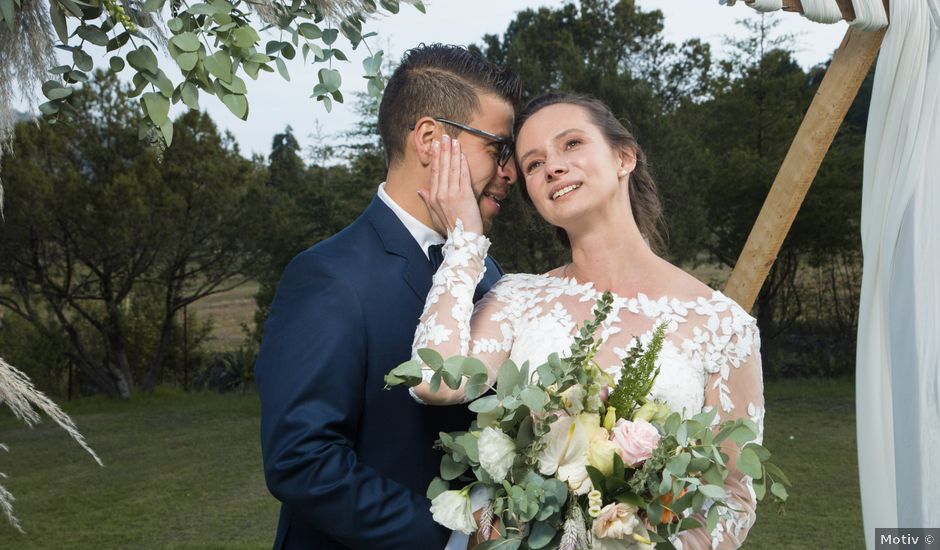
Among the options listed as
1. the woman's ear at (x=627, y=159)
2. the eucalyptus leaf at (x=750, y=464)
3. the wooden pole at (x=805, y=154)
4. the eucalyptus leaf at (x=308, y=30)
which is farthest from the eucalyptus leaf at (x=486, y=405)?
the eucalyptus leaf at (x=308, y=30)

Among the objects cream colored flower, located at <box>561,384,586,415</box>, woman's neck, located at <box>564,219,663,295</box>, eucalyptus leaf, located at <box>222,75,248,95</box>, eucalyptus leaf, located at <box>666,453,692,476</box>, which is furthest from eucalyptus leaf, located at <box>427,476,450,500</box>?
eucalyptus leaf, located at <box>222,75,248,95</box>

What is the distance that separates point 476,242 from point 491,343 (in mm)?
227

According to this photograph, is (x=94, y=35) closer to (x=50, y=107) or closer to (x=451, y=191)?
(x=50, y=107)

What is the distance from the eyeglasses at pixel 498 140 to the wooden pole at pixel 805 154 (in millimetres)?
724

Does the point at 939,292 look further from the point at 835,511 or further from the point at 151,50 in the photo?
the point at 835,511

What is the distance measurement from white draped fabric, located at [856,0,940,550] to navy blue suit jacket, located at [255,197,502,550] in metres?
1.07

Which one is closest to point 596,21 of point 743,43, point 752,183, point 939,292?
point 743,43

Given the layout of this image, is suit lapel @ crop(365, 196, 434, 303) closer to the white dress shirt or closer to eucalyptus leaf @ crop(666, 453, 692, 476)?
the white dress shirt

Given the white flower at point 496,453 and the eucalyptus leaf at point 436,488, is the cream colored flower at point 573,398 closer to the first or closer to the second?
the white flower at point 496,453

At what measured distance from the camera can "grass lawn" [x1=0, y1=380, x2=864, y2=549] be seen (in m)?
7.00

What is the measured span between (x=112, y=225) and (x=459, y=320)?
12.3m

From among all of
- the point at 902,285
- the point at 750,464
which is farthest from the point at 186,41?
the point at 902,285

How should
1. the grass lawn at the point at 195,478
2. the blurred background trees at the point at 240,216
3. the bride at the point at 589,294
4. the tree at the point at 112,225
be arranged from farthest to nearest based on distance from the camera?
the tree at the point at 112,225 < the blurred background trees at the point at 240,216 < the grass lawn at the point at 195,478 < the bride at the point at 589,294

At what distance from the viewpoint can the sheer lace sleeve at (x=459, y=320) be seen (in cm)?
196
